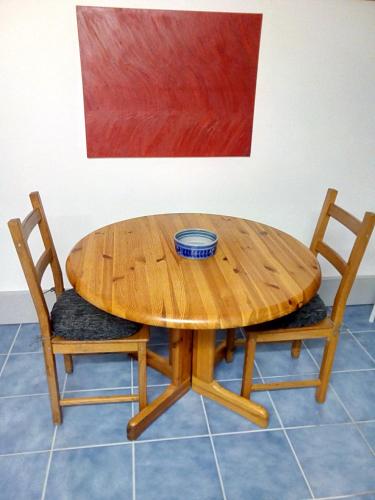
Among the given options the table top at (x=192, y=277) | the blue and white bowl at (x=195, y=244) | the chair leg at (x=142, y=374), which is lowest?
the chair leg at (x=142, y=374)

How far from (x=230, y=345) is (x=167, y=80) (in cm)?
140

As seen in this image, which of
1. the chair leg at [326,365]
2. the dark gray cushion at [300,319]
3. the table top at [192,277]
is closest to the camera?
the table top at [192,277]

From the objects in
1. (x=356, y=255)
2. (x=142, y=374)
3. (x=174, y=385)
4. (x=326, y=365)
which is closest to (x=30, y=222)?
(x=142, y=374)

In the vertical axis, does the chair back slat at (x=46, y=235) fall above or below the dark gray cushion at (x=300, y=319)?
above

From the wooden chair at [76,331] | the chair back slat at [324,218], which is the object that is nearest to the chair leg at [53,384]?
the wooden chair at [76,331]

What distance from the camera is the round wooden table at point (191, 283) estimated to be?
4.17ft

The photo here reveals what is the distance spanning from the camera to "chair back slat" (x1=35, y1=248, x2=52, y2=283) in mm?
1562

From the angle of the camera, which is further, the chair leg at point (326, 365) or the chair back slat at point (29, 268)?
the chair leg at point (326, 365)

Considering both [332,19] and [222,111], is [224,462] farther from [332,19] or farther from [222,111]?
[332,19]

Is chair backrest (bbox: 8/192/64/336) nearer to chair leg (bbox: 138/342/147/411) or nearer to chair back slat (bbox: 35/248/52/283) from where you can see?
chair back slat (bbox: 35/248/52/283)

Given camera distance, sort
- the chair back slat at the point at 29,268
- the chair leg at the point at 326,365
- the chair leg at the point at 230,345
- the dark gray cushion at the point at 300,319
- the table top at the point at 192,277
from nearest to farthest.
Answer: the table top at the point at 192,277, the chair back slat at the point at 29,268, the dark gray cushion at the point at 300,319, the chair leg at the point at 326,365, the chair leg at the point at 230,345

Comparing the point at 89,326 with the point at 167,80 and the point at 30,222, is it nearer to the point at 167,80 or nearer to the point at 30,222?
the point at 30,222

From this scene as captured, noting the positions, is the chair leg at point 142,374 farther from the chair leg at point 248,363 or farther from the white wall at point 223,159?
the white wall at point 223,159

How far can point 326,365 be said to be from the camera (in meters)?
1.84
